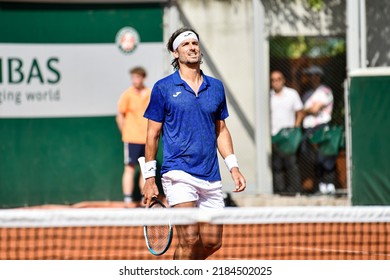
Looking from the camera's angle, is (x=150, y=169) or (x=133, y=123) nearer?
(x=150, y=169)

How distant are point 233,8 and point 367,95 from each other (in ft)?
7.84

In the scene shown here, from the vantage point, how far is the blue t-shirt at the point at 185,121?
22.1 feet

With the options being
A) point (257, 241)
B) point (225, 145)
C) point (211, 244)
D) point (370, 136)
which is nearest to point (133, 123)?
point (370, 136)

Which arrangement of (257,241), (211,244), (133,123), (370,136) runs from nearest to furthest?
(211,244) → (257,241) → (370,136) → (133,123)

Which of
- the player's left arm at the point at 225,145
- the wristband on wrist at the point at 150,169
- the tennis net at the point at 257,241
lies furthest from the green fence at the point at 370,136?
the wristband on wrist at the point at 150,169

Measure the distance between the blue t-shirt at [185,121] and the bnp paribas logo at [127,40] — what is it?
617cm

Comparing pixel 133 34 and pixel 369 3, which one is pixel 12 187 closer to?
pixel 133 34

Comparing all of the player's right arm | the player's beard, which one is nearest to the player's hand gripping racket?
the player's right arm

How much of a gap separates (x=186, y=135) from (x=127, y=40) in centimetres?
634

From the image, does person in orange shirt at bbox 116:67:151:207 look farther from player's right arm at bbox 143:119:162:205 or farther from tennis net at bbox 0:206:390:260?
player's right arm at bbox 143:119:162:205

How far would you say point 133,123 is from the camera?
12555mm

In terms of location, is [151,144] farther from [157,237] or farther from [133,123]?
[133,123]

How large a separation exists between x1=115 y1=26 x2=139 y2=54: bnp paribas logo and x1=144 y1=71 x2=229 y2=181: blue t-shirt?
6174 millimetres
